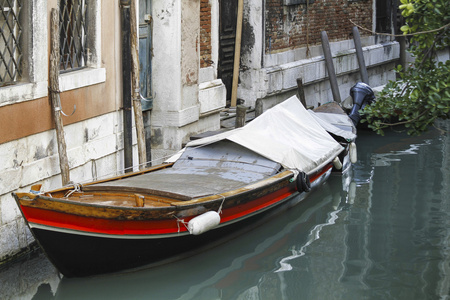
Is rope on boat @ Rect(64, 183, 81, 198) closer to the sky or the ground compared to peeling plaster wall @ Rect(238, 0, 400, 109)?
closer to the ground

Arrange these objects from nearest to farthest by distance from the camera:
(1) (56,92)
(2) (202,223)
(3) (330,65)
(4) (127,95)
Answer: (2) (202,223), (1) (56,92), (4) (127,95), (3) (330,65)

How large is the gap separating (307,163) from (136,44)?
2.28m

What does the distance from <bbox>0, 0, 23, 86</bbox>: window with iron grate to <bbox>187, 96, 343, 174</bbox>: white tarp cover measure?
2.27m

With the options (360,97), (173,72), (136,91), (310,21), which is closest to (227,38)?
(360,97)

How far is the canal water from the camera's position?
6461mm

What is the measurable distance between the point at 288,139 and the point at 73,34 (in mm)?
2695

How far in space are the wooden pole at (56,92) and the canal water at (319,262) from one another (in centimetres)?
87

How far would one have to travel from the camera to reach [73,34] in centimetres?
784

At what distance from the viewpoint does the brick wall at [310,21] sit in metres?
13.2

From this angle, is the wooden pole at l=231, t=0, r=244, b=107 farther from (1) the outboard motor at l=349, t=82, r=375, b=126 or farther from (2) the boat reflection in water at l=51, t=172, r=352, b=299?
(2) the boat reflection in water at l=51, t=172, r=352, b=299

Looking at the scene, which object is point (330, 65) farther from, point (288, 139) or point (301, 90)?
point (288, 139)

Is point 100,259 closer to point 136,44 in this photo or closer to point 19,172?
point 19,172

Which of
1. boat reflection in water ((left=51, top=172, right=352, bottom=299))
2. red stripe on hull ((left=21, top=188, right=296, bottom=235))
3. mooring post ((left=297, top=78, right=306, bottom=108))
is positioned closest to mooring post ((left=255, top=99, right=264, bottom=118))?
mooring post ((left=297, top=78, right=306, bottom=108))

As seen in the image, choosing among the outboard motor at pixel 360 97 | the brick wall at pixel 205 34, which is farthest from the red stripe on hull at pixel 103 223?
the outboard motor at pixel 360 97
